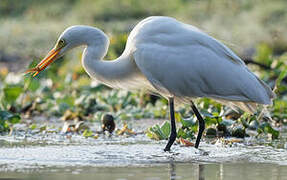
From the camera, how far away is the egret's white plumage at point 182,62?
656cm

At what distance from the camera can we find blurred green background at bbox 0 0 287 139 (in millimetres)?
9305

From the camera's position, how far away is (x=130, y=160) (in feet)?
19.2

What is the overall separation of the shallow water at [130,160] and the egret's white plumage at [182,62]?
597 millimetres

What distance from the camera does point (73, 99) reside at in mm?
9820

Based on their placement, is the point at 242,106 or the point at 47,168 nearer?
the point at 47,168

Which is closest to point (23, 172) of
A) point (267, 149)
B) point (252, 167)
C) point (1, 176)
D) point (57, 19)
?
point (1, 176)

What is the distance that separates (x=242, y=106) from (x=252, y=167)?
1593 millimetres

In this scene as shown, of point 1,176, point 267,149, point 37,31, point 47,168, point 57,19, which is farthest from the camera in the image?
point 57,19

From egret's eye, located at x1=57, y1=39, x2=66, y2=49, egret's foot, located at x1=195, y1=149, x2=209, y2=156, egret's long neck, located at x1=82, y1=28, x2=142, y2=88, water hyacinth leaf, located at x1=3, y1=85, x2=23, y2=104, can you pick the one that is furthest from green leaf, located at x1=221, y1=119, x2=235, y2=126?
water hyacinth leaf, located at x1=3, y1=85, x2=23, y2=104

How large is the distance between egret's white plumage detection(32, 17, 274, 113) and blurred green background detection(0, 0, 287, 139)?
43 centimetres

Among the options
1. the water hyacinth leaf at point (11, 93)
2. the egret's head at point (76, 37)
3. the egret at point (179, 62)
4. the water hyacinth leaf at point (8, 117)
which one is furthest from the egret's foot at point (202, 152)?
the water hyacinth leaf at point (11, 93)

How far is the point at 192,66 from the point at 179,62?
0.14m

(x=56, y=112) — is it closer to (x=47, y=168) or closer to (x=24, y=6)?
(x=47, y=168)

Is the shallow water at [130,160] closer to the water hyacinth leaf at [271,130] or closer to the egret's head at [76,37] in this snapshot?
the water hyacinth leaf at [271,130]
